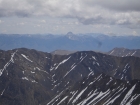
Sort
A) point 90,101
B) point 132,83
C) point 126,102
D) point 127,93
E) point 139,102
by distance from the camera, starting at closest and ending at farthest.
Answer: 1. point 139,102
2. point 126,102
3. point 127,93
4. point 132,83
5. point 90,101

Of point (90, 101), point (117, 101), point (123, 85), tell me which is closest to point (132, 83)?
point (123, 85)

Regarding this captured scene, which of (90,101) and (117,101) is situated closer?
(117,101)

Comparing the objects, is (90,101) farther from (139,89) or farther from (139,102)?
(139,102)

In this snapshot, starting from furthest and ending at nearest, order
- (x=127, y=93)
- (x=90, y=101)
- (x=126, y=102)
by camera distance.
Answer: (x=90, y=101) → (x=127, y=93) → (x=126, y=102)

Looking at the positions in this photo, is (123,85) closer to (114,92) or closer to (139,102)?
(114,92)

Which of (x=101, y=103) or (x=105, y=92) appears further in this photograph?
(x=105, y=92)

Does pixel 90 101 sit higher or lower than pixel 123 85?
lower

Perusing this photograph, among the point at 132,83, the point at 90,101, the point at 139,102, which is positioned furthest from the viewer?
the point at 90,101

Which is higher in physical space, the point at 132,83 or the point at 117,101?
the point at 132,83

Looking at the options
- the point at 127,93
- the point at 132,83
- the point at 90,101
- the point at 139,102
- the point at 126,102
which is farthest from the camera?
the point at 90,101
